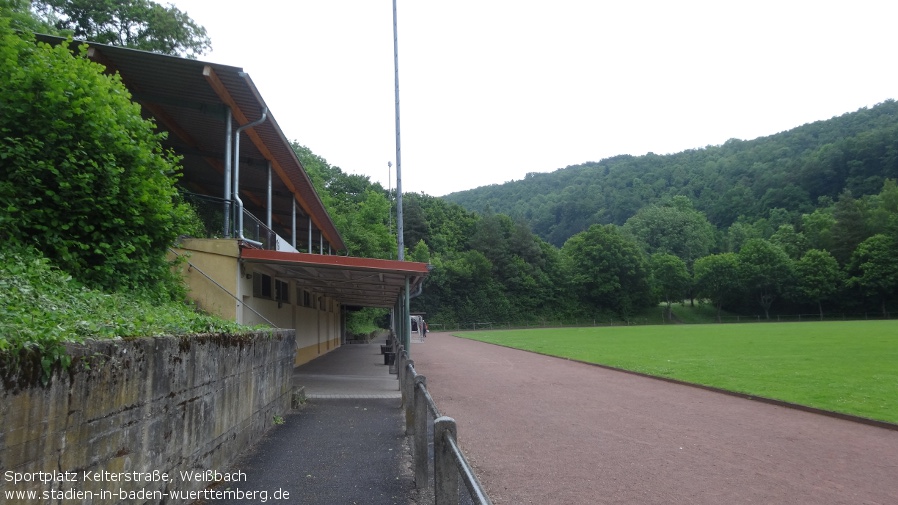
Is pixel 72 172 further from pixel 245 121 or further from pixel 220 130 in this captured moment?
pixel 220 130

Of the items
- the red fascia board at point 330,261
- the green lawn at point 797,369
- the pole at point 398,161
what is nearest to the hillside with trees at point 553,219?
the red fascia board at point 330,261

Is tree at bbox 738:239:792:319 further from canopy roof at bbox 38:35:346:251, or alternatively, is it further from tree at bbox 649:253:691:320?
canopy roof at bbox 38:35:346:251

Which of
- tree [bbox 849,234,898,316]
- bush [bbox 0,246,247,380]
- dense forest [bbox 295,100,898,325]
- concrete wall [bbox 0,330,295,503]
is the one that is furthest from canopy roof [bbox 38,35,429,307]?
tree [bbox 849,234,898,316]

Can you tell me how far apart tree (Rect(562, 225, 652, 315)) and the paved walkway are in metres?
76.1

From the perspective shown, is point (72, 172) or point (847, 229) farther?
point (847, 229)

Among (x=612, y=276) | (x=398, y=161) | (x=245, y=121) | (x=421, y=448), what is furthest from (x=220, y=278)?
(x=612, y=276)

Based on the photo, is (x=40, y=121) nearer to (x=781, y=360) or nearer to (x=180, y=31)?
(x=781, y=360)

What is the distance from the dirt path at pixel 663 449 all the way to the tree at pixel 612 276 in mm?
72762

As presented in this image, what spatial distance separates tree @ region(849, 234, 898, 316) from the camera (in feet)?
243

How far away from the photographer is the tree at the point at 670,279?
3536 inches

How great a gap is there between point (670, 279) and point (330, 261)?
279 ft

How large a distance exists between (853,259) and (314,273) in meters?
83.1

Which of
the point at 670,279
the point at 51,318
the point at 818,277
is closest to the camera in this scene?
the point at 51,318

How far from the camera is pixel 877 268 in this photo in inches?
2950
